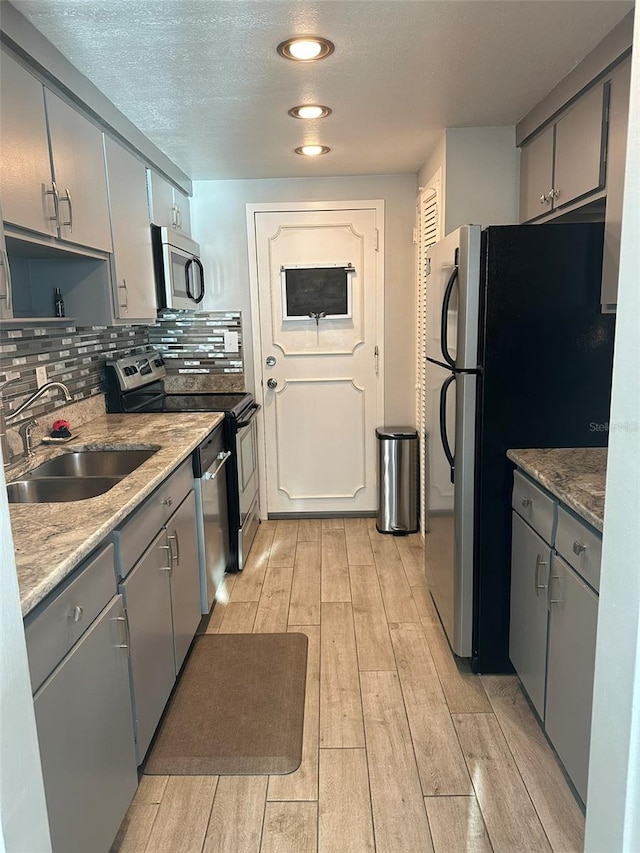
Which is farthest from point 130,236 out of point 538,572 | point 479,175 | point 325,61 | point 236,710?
point 538,572

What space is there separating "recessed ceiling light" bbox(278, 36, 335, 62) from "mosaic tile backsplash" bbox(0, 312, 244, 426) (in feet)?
4.46

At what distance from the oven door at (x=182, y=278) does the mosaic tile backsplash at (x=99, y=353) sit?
0.87 ft

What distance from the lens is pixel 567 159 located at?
2324 millimetres

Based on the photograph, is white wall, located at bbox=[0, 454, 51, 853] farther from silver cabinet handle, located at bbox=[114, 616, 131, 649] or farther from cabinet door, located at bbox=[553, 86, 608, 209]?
cabinet door, located at bbox=[553, 86, 608, 209]

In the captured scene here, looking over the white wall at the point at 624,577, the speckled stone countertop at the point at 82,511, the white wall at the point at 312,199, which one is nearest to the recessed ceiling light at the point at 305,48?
the white wall at the point at 624,577

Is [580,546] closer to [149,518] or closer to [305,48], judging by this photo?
[149,518]

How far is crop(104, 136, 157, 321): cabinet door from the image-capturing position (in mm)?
2521

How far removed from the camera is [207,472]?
2.84 metres

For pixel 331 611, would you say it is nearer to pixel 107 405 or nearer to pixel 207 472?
pixel 207 472

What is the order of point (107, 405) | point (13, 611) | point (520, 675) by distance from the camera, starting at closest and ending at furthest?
1. point (13, 611)
2. point (520, 675)
3. point (107, 405)

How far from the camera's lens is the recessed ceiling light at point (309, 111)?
8.30 feet

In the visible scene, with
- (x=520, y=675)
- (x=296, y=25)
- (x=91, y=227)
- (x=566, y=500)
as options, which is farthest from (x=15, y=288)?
(x=520, y=675)

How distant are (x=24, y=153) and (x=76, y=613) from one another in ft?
4.34

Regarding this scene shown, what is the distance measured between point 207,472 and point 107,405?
2.55 ft
